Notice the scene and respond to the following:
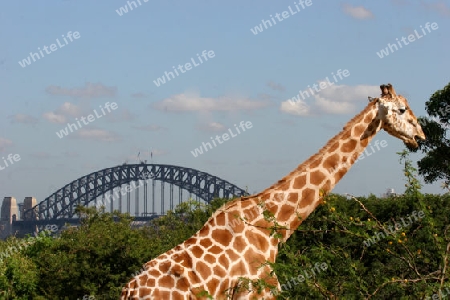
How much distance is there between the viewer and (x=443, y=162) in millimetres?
26812

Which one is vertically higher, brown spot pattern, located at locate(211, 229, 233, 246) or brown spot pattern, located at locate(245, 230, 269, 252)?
brown spot pattern, located at locate(211, 229, 233, 246)

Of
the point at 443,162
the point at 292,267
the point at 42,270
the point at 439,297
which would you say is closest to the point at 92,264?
the point at 42,270

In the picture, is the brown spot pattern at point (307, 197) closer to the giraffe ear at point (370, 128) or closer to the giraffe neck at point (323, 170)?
the giraffe neck at point (323, 170)

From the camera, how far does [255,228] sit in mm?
9367

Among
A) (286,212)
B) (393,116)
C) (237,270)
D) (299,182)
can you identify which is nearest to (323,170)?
(299,182)

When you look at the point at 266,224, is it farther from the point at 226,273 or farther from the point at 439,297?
the point at 439,297

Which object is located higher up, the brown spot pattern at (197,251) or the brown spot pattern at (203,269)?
the brown spot pattern at (197,251)

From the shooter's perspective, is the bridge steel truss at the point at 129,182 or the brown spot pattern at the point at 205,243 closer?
the brown spot pattern at the point at 205,243

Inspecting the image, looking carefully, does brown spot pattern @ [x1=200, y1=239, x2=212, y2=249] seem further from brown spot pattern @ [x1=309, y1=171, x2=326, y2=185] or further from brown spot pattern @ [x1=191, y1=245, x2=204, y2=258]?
brown spot pattern @ [x1=309, y1=171, x2=326, y2=185]

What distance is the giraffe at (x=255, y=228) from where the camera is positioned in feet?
28.9

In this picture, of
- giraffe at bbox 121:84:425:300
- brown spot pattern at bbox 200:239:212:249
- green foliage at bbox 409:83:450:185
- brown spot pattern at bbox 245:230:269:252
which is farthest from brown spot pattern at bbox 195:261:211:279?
green foliage at bbox 409:83:450:185

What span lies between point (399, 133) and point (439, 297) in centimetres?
408

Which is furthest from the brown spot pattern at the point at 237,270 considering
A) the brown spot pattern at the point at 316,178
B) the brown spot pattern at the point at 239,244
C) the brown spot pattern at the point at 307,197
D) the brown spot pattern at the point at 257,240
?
the brown spot pattern at the point at 316,178

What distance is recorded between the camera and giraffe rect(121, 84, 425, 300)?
881 cm
